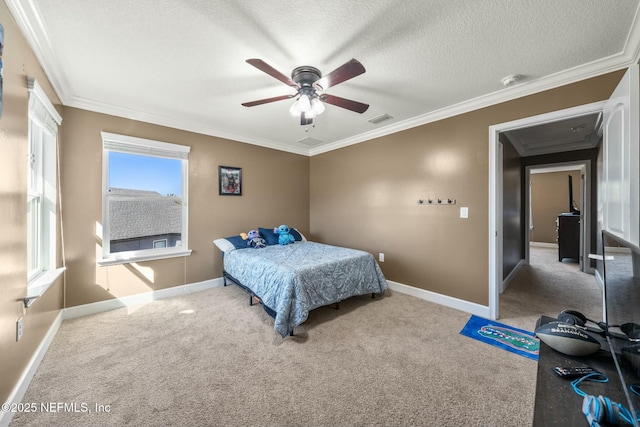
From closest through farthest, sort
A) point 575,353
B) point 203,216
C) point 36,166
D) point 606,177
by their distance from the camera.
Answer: point 575,353
point 606,177
point 36,166
point 203,216

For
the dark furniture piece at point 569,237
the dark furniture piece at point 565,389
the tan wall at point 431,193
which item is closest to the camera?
the dark furniture piece at point 565,389

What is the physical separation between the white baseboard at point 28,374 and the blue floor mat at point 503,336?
3.38 metres

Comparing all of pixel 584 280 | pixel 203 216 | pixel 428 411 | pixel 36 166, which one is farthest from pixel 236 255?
pixel 584 280

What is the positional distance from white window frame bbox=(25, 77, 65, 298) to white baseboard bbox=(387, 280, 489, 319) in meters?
3.86

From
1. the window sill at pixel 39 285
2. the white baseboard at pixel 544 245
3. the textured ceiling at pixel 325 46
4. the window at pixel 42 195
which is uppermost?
the textured ceiling at pixel 325 46

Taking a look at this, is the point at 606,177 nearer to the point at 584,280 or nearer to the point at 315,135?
the point at 315,135

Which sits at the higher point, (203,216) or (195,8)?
(195,8)

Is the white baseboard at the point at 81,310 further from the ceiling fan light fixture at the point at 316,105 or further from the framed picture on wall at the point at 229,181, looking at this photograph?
the ceiling fan light fixture at the point at 316,105

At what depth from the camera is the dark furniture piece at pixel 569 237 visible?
545cm

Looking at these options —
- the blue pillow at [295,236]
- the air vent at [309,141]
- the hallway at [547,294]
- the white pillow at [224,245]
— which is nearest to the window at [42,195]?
the white pillow at [224,245]

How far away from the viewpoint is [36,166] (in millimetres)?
2359

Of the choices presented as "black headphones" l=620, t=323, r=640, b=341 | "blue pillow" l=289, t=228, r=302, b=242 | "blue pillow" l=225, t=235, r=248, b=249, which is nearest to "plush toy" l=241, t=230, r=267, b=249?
"blue pillow" l=225, t=235, r=248, b=249

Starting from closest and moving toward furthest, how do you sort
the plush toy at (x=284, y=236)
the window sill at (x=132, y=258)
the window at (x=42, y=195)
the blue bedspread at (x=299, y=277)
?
1. the window at (x=42, y=195)
2. the blue bedspread at (x=299, y=277)
3. the window sill at (x=132, y=258)
4. the plush toy at (x=284, y=236)

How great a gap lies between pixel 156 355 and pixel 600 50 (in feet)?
14.5
